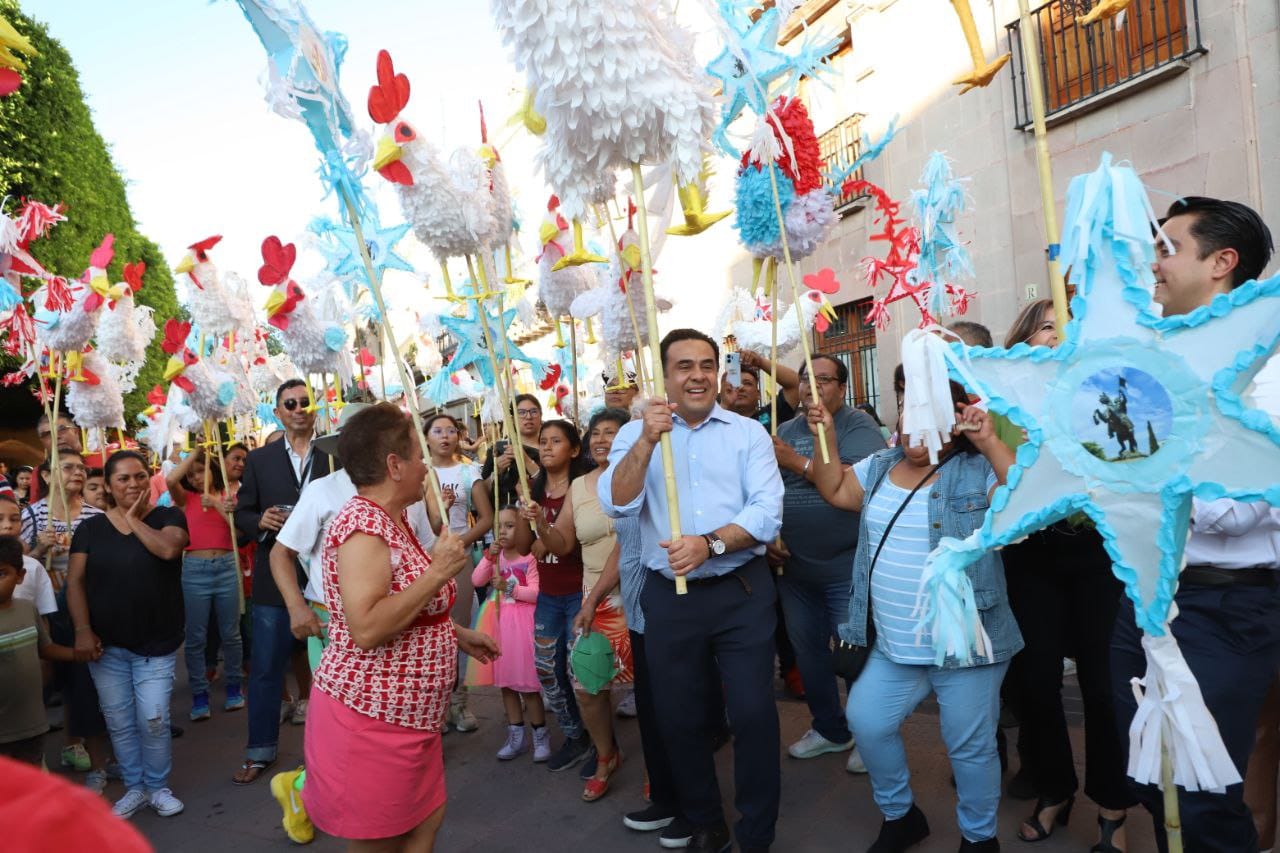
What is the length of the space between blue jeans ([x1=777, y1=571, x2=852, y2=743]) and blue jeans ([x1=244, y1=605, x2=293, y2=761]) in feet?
8.56

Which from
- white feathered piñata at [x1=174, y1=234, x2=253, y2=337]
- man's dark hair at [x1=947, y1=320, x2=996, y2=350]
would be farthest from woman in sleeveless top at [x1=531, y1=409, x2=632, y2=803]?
white feathered piñata at [x1=174, y1=234, x2=253, y2=337]

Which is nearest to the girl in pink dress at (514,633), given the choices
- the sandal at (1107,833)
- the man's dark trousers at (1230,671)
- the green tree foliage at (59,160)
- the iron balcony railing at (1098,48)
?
the sandal at (1107,833)

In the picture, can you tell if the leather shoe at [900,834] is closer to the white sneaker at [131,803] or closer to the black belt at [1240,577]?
the black belt at [1240,577]

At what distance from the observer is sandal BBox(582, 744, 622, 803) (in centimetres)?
389

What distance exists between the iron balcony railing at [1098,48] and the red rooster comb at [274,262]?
6.13m

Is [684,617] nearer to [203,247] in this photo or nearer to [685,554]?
[685,554]

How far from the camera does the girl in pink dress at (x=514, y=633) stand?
4.38m

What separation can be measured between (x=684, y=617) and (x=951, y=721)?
0.93 m

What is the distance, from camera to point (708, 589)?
307cm

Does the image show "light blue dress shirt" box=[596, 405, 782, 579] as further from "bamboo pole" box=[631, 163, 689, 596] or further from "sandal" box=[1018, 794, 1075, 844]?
"sandal" box=[1018, 794, 1075, 844]

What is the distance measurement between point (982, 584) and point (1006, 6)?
796 cm

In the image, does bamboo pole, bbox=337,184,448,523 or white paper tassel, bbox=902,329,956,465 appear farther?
bamboo pole, bbox=337,184,448,523

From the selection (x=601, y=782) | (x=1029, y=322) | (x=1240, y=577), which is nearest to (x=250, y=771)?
(x=601, y=782)

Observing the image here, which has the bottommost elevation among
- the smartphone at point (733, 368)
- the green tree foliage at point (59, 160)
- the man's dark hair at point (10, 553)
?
the man's dark hair at point (10, 553)
